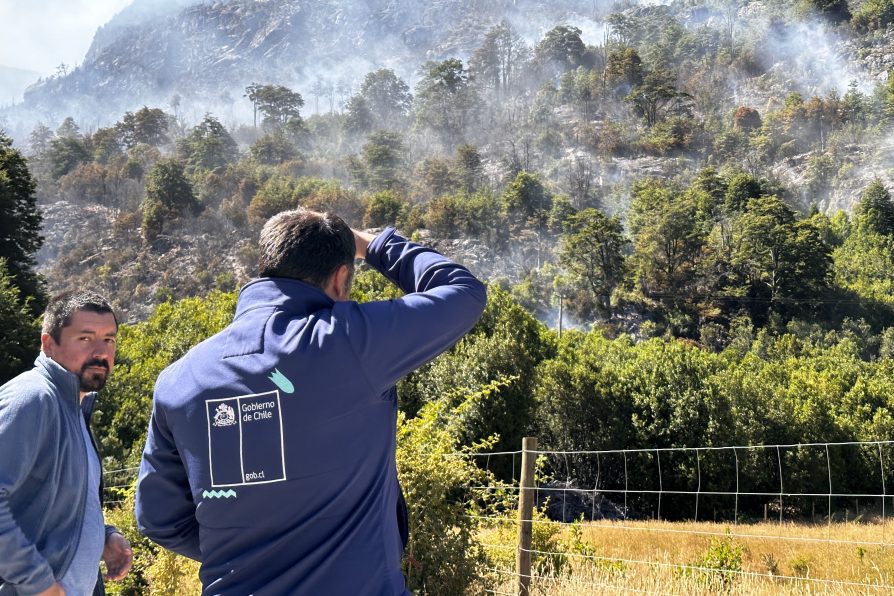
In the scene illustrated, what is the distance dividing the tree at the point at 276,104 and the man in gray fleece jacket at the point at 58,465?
10501cm

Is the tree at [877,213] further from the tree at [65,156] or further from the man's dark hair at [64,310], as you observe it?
the tree at [65,156]

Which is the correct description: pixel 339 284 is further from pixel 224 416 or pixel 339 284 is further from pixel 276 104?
pixel 276 104

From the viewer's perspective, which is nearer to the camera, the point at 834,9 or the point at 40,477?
the point at 40,477

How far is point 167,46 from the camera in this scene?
180 m

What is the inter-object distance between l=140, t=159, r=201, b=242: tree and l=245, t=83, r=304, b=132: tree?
2808 centimetres

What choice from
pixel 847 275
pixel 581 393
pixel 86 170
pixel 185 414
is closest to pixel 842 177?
pixel 847 275

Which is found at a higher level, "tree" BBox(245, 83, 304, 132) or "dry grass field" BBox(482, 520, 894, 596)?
"tree" BBox(245, 83, 304, 132)

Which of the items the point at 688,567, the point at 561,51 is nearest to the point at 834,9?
the point at 561,51

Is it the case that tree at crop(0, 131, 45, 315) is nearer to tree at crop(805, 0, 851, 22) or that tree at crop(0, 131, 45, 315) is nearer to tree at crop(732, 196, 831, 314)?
tree at crop(732, 196, 831, 314)

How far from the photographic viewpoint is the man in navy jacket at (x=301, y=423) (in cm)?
132

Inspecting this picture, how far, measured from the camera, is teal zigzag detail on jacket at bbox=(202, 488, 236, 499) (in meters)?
1.34

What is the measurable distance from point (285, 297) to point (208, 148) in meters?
91.1

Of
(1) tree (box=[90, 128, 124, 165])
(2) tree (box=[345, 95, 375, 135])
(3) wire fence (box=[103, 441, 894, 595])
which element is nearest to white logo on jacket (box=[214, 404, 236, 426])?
(3) wire fence (box=[103, 441, 894, 595])

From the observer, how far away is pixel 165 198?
7700 centimetres
